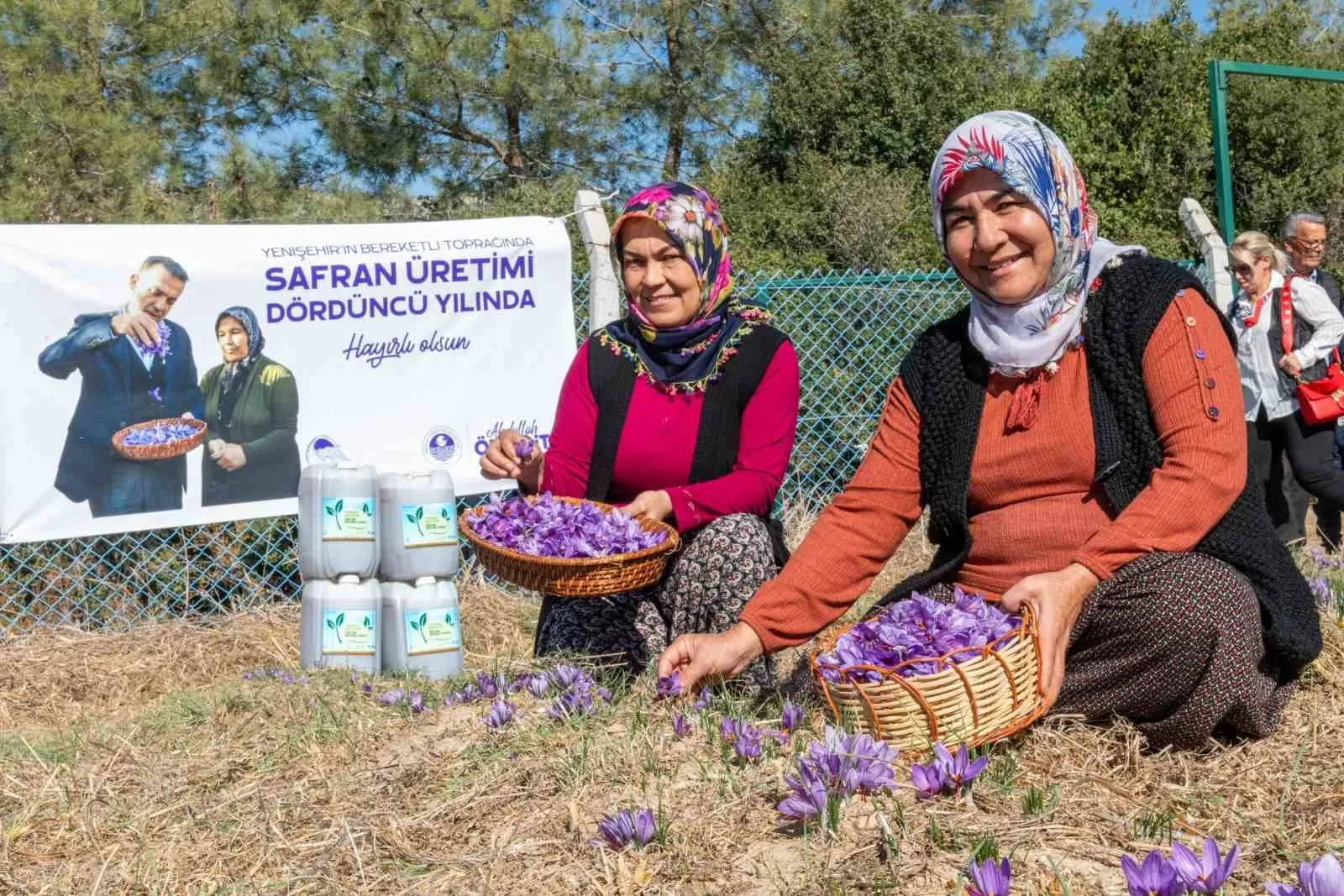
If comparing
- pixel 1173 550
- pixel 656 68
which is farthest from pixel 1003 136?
pixel 656 68

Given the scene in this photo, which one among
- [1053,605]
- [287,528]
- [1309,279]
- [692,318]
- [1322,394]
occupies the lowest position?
[287,528]

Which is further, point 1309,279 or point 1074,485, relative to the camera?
point 1309,279

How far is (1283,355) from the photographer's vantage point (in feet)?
21.1

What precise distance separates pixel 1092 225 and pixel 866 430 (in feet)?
15.1

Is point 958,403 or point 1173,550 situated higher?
point 958,403

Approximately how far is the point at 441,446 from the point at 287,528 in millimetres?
927

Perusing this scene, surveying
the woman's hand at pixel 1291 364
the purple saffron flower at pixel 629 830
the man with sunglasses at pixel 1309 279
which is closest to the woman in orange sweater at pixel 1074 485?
the purple saffron flower at pixel 629 830

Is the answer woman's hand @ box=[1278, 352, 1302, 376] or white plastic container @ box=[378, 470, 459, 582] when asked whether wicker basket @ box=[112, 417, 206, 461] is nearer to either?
white plastic container @ box=[378, 470, 459, 582]

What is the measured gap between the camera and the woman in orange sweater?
2572mm

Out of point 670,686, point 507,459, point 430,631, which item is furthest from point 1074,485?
point 430,631

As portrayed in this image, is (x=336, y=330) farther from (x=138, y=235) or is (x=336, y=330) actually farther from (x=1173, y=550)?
(x=1173, y=550)

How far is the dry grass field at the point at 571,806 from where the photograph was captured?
6.97ft

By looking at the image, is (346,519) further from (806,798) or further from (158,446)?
(806,798)

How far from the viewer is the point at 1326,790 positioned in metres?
2.46
